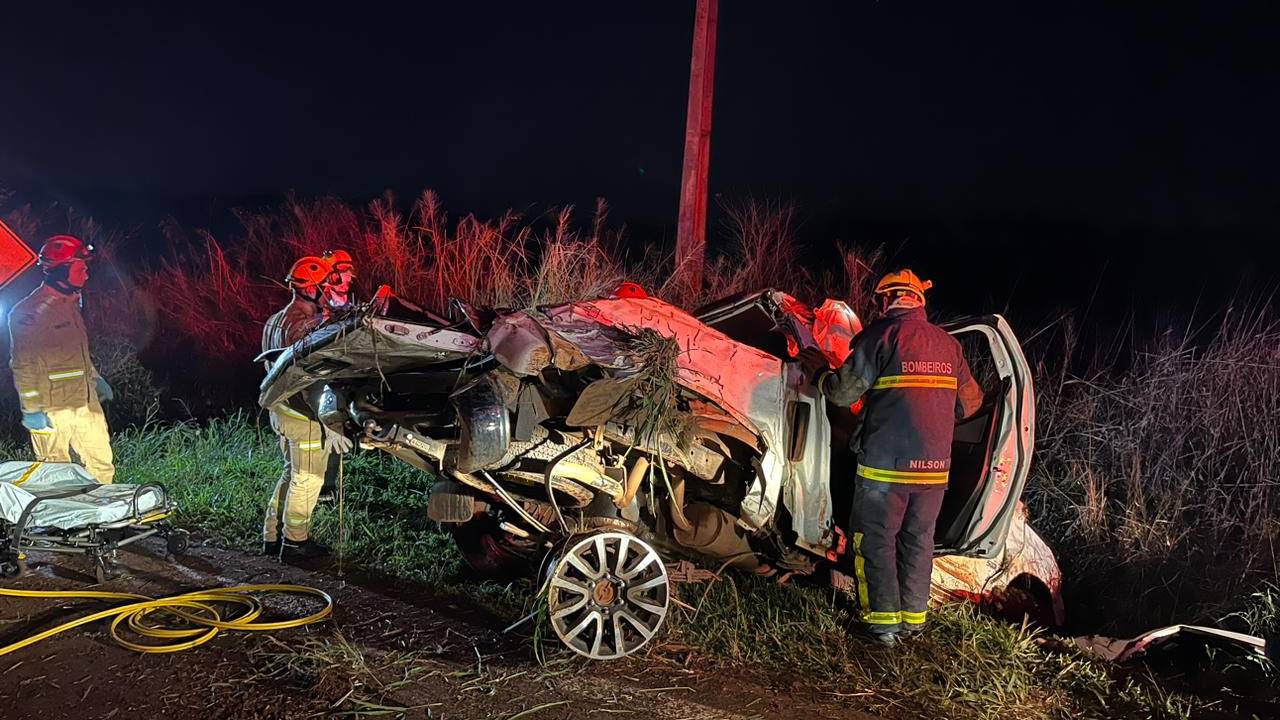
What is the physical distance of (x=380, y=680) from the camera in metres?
3.81

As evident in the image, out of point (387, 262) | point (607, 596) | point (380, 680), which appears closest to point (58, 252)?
point (387, 262)

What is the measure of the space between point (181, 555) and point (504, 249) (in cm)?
434

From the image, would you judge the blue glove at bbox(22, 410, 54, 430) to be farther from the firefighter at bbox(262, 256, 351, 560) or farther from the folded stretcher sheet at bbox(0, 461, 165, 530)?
the firefighter at bbox(262, 256, 351, 560)

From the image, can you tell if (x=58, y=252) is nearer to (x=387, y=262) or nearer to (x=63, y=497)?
(x=63, y=497)

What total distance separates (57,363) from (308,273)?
6.40 ft

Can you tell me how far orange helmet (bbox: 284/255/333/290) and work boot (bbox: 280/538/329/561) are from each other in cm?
165

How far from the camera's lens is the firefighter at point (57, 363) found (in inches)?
229

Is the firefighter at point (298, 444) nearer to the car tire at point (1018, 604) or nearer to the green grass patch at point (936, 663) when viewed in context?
the green grass patch at point (936, 663)

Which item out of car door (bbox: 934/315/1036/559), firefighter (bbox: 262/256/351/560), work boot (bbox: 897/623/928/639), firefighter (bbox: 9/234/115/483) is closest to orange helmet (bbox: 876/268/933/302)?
car door (bbox: 934/315/1036/559)

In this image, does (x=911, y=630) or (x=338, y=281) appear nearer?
(x=911, y=630)

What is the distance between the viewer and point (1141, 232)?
17859 millimetres

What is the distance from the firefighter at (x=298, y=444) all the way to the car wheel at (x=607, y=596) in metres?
1.93

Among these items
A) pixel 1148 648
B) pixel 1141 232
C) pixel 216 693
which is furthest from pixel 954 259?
pixel 216 693

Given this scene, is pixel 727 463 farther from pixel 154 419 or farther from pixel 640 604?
pixel 154 419
